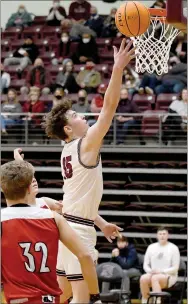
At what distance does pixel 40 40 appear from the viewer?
2019cm

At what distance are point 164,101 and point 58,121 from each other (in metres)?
9.94

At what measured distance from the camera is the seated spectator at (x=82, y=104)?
15.9 meters

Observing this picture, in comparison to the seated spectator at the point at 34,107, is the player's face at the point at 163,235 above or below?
below

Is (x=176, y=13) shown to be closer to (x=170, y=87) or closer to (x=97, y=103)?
(x=97, y=103)

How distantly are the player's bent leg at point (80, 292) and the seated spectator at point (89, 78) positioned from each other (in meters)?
10.9

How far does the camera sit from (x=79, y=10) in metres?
20.8

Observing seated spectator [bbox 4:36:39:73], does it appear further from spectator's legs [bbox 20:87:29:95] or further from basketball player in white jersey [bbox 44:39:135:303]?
basketball player in white jersey [bbox 44:39:135:303]

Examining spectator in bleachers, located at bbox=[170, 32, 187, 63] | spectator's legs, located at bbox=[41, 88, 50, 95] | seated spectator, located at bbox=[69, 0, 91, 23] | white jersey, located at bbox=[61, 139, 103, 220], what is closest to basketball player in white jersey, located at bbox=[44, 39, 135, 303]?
white jersey, located at bbox=[61, 139, 103, 220]

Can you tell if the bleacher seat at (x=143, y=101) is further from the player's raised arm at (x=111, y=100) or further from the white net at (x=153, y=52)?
the player's raised arm at (x=111, y=100)

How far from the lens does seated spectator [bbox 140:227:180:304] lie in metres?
12.9

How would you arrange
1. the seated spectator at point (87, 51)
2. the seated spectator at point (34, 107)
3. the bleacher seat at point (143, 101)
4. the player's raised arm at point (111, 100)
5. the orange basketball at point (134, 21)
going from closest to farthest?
the player's raised arm at point (111, 100) → the orange basketball at point (134, 21) → the seated spectator at point (34, 107) → the bleacher seat at point (143, 101) → the seated spectator at point (87, 51)

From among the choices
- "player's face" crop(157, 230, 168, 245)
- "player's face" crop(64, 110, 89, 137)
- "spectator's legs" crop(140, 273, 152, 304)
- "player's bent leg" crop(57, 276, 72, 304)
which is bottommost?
"spectator's legs" crop(140, 273, 152, 304)

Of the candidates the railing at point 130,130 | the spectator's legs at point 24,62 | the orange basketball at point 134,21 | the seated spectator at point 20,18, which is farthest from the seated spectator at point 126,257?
the seated spectator at point 20,18

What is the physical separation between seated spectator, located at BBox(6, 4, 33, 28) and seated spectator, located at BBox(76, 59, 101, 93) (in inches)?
140
